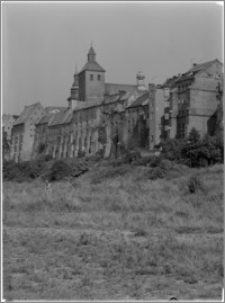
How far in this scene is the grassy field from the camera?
791 cm

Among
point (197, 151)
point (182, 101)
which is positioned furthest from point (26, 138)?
point (197, 151)

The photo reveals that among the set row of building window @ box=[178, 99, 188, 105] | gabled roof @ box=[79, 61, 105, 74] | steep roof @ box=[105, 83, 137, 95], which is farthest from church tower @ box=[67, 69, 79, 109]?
row of building window @ box=[178, 99, 188, 105]

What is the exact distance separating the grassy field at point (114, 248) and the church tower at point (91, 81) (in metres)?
63.4

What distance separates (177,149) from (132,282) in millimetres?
33649

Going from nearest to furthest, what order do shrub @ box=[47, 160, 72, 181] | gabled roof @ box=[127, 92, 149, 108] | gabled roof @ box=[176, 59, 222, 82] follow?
shrub @ box=[47, 160, 72, 181], gabled roof @ box=[176, 59, 222, 82], gabled roof @ box=[127, 92, 149, 108]

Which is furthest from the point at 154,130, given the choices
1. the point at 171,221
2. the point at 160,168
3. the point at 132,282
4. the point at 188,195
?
the point at 132,282

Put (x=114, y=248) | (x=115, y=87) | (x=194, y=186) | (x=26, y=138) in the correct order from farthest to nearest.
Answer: (x=115, y=87) → (x=26, y=138) → (x=194, y=186) → (x=114, y=248)

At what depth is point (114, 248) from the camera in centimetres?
1150

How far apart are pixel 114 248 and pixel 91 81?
7437 centimetres

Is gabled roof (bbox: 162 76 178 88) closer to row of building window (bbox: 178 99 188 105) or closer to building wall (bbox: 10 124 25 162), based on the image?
row of building window (bbox: 178 99 188 105)

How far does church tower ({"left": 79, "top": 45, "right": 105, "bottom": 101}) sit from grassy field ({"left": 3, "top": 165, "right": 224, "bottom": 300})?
63431 millimetres

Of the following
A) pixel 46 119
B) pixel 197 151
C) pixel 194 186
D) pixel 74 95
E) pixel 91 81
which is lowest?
pixel 194 186

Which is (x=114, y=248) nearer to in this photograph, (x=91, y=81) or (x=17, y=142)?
(x=91, y=81)

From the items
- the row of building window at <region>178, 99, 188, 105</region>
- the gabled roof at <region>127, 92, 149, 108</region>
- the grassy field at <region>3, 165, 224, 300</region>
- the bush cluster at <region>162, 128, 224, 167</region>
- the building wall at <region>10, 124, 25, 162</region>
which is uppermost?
the gabled roof at <region>127, 92, 149, 108</region>
